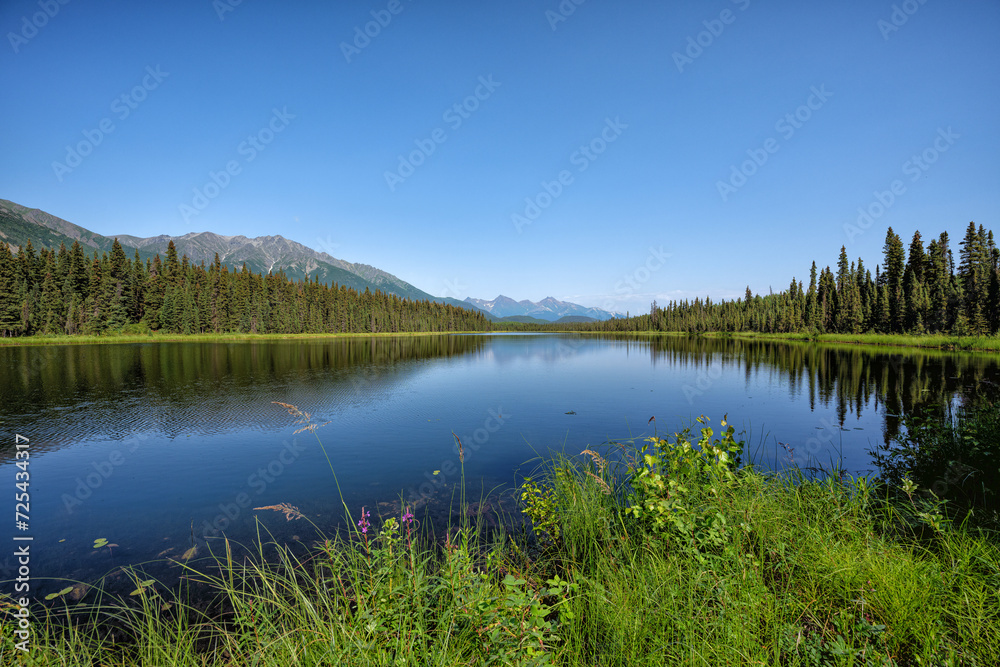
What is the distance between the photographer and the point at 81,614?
20.1 ft

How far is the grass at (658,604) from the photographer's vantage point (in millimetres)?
3359

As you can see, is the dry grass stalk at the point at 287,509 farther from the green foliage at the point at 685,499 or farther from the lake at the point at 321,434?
the green foliage at the point at 685,499

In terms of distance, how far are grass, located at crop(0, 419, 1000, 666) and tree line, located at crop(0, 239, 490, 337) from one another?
109 metres

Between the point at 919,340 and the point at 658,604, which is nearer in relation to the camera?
the point at 658,604

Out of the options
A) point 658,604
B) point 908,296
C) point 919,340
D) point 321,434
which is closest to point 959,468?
point 658,604

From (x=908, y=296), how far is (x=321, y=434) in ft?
346

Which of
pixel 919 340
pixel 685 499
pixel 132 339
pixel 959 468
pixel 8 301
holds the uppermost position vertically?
pixel 8 301

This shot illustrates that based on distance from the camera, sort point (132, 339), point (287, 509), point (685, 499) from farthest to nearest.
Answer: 1. point (132, 339)
2. point (685, 499)
3. point (287, 509)

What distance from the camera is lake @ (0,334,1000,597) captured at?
9.02 meters

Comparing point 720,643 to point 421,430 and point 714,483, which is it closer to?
point 714,483

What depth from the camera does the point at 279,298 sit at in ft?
371

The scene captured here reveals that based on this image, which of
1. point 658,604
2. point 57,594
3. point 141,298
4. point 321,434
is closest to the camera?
point 658,604

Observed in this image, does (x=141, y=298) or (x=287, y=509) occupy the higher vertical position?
(x=141, y=298)

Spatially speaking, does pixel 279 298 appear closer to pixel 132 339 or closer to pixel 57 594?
pixel 132 339
